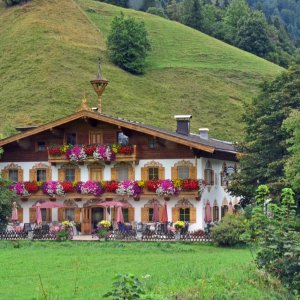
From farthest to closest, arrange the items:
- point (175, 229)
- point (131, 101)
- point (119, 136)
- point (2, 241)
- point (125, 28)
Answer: point (125, 28) < point (131, 101) < point (119, 136) < point (175, 229) < point (2, 241)

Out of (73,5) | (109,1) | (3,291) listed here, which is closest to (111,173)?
(3,291)

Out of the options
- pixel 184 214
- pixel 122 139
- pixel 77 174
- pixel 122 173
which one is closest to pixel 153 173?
pixel 122 173

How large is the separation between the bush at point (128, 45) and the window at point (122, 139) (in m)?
68.3

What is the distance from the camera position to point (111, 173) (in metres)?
49.5

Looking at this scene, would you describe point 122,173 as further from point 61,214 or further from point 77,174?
point 61,214

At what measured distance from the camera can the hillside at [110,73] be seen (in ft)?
326

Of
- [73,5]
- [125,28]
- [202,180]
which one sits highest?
[73,5]

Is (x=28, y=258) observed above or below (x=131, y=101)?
below

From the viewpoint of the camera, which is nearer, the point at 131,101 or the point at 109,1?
the point at 131,101

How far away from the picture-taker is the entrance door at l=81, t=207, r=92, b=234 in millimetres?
49562

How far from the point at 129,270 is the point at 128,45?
93098 millimetres

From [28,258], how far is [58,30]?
96.9m

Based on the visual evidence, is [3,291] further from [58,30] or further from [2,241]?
[58,30]

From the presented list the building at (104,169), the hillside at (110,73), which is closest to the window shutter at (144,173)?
the building at (104,169)
